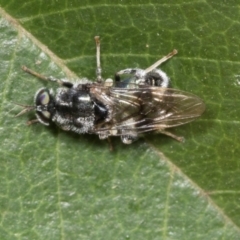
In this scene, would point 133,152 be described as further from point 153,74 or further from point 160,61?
point 160,61

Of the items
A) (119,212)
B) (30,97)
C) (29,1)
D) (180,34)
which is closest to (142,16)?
(180,34)

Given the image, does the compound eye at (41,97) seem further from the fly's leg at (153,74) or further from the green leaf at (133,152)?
the fly's leg at (153,74)

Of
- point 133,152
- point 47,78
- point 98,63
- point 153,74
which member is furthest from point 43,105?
point 153,74

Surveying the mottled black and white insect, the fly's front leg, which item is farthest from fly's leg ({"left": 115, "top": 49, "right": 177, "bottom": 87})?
the fly's front leg

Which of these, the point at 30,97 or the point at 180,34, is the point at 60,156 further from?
the point at 180,34

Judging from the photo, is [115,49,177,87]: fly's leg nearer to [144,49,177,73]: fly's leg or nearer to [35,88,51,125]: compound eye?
[144,49,177,73]: fly's leg

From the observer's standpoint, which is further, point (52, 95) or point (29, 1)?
point (52, 95)

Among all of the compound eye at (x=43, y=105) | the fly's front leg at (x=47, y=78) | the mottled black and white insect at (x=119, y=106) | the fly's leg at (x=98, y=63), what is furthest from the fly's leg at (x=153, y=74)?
the compound eye at (x=43, y=105)
